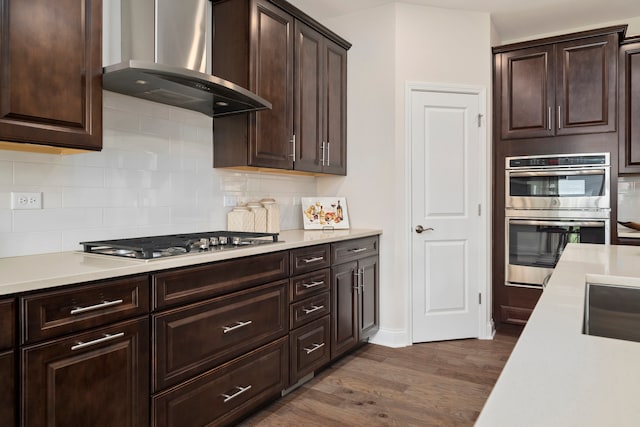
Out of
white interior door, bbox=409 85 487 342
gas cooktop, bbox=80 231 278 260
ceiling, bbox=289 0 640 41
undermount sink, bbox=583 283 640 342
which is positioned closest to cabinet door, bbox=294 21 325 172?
ceiling, bbox=289 0 640 41

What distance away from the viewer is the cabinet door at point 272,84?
2.69 meters

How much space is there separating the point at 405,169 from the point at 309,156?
82 cm

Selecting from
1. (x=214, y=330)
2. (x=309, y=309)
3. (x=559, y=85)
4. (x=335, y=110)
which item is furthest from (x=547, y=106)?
(x=214, y=330)

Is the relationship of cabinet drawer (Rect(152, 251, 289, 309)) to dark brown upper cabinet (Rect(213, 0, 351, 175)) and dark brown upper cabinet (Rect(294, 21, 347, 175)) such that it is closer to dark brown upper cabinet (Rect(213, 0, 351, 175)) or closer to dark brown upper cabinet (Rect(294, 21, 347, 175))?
dark brown upper cabinet (Rect(213, 0, 351, 175))

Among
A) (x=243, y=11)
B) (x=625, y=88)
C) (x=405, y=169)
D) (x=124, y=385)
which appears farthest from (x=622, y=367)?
(x=625, y=88)

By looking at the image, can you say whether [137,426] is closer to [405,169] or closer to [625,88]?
[405,169]

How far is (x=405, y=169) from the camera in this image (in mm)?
3480

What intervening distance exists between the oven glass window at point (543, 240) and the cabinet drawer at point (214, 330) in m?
2.30

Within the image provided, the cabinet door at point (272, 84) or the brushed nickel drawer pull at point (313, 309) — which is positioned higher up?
the cabinet door at point (272, 84)

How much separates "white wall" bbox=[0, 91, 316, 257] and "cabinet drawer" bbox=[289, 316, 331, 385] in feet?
2.99

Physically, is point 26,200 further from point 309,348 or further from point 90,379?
point 309,348

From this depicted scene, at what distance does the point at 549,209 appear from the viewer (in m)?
3.57

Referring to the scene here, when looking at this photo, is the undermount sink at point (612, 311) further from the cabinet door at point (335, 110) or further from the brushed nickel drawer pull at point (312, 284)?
the cabinet door at point (335, 110)

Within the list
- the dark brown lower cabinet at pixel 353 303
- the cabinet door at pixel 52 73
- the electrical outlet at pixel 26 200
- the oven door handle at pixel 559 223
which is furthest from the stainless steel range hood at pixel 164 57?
the oven door handle at pixel 559 223
